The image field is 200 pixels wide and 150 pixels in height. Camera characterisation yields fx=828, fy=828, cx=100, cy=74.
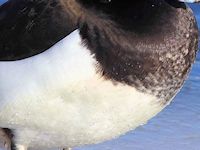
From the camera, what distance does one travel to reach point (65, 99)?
105 inches

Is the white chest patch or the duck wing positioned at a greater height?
the duck wing

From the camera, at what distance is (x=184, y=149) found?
3.79 m

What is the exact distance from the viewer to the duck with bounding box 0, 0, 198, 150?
8.59ft

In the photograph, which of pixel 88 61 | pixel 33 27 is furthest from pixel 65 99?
pixel 33 27

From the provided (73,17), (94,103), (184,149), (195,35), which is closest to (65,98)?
(94,103)

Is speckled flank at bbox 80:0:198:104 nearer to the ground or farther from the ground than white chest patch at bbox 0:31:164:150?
farther from the ground

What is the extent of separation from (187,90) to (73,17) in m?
2.10

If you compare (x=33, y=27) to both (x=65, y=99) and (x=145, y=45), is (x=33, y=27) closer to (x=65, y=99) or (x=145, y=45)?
(x=65, y=99)

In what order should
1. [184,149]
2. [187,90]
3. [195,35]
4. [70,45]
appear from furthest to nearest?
1. [187,90]
2. [184,149]
3. [195,35]
4. [70,45]

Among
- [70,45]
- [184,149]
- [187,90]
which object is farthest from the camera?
[187,90]

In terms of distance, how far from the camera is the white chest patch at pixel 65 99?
2.61 m

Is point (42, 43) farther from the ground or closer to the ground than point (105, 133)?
farther from the ground

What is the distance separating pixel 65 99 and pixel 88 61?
0.15 meters

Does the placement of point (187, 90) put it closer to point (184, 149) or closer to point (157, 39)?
point (184, 149)
